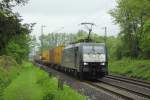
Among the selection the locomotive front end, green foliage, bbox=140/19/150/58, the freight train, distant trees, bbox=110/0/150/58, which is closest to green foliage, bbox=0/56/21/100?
the freight train

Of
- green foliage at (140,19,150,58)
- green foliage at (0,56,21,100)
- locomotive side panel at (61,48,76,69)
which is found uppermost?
green foliage at (140,19,150,58)

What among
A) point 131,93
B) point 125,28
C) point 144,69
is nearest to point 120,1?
point 125,28

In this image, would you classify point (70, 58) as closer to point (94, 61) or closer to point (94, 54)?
point (94, 54)

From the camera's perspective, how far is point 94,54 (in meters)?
35.4

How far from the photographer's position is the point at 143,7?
5225 centimetres

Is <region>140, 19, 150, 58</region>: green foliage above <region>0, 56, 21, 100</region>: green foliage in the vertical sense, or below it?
above

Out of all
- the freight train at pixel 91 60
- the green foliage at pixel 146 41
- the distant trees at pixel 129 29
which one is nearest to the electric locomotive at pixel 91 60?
the freight train at pixel 91 60

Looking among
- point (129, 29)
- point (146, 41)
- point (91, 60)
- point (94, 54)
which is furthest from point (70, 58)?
point (129, 29)

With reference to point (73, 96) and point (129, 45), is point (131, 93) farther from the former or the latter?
point (129, 45)

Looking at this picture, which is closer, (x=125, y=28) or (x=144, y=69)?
(x=144, y=69)

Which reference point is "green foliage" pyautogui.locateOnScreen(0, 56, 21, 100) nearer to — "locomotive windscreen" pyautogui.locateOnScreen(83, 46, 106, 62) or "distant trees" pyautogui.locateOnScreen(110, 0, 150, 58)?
"locomotive windscreen" pyautogui.locateOnScreen(83, 46, 106, 62)

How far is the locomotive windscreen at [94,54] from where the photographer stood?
35125mm

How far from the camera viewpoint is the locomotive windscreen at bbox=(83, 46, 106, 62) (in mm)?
35125

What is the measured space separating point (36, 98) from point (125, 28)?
5014 centimetres
